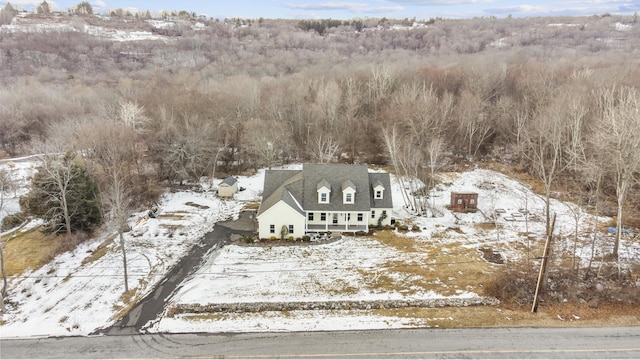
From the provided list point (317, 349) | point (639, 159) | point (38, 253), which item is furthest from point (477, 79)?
point (38, 253)

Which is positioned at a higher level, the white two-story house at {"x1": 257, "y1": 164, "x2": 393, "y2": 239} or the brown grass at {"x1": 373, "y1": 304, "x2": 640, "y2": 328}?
the white two-story house at {"x1": 257, "y1": 164, "x2": 393, "y2": 239}

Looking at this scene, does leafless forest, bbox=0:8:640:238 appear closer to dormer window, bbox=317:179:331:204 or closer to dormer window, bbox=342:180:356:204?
dormer window, bbox=342:180:356:204

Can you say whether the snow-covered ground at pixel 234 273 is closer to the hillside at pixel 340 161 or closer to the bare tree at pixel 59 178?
the hillside at pixel 340 161

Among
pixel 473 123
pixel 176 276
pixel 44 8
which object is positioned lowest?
pixel 176 276

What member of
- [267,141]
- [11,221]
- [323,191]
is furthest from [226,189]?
[11,221]

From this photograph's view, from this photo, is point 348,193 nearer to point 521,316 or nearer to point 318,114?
point 521,316

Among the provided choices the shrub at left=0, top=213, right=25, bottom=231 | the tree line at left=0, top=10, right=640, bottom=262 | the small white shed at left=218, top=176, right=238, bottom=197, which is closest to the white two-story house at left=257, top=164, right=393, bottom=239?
the tree line at left=0, top=10, right=640, bottom=262
